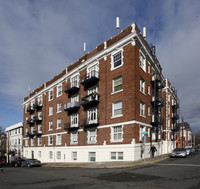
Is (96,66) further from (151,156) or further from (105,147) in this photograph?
(151,156)

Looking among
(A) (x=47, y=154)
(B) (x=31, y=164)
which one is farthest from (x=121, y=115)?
(A) (x=47, y=154)

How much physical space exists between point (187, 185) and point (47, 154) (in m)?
31.8

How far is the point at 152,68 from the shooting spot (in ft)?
93.4

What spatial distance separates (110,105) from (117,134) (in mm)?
3517

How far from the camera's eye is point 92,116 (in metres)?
26.3

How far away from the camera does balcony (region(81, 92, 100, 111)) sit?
81.7ft

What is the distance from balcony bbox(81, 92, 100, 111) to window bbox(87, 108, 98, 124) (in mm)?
563

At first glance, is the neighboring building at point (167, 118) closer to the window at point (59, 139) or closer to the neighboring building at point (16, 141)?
the window at point (59, 139)

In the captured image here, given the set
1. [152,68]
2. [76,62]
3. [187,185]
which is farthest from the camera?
[76,62]

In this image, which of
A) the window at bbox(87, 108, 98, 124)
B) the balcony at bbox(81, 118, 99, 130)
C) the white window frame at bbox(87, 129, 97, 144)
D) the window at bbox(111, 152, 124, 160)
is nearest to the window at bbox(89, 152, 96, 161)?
Result: the white window frame at bbox(87, 129, 97, 144)

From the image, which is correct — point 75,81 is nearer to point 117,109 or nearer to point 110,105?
point 110,105

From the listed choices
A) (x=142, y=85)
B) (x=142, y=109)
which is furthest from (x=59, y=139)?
(x=142, y=85)

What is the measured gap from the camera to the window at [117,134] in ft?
71.8

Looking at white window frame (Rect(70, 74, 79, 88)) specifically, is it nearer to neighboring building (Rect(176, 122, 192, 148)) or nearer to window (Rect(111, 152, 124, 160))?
window (Rect(111, 152, 124, 160))
